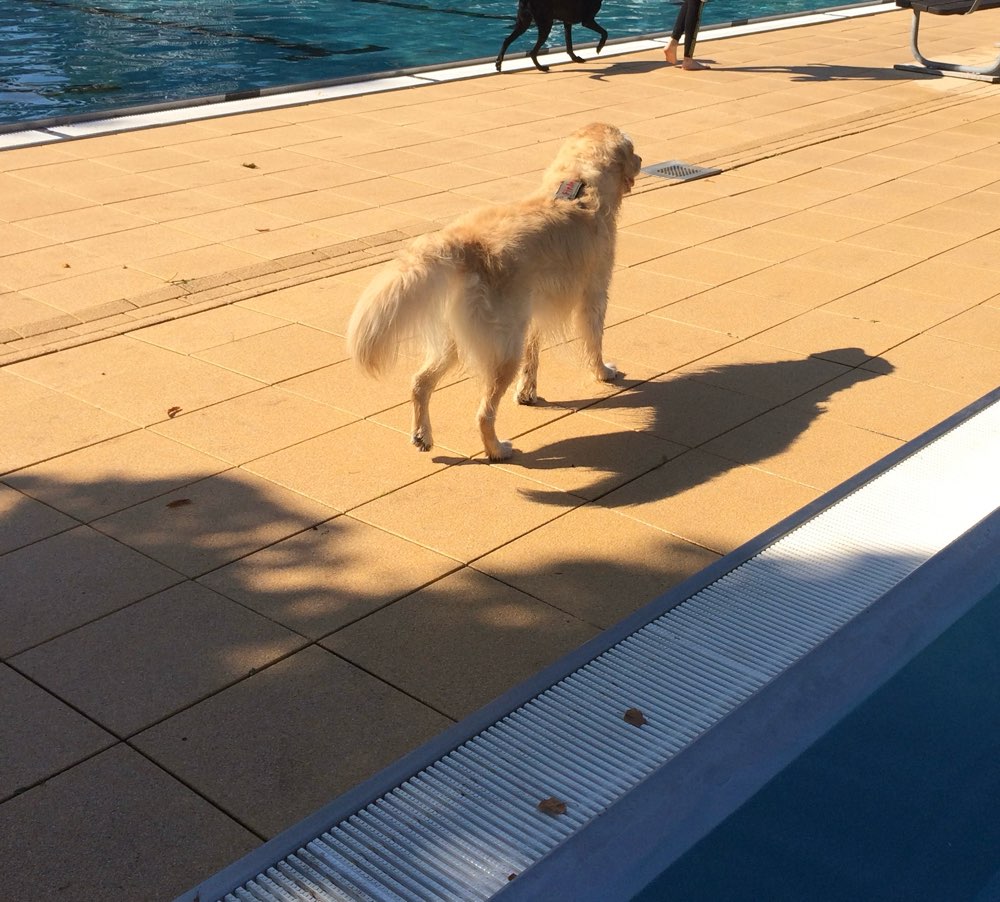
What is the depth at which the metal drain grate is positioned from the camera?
32.2 feet


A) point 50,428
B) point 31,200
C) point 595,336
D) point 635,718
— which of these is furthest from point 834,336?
point 31,200

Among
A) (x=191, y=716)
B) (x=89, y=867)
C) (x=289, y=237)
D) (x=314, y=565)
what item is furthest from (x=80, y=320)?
(x=89, y=867)

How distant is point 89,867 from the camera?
299 centimetres

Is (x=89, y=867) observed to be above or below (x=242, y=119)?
below

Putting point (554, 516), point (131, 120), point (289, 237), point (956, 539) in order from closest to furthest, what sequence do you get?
point (956, 539) → point (554, 516) → point (289, 237) → point (131, 120)

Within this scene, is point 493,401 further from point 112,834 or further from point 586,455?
point 112,834

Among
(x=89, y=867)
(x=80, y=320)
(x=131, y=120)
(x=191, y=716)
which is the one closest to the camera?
(x=89, y=867)

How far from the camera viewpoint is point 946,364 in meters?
6.19

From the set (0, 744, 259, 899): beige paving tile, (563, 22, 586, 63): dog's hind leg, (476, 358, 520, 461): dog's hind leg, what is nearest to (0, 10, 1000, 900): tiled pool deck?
(0, 744, 259, 899): beige paving tile

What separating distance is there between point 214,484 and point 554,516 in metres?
1.41

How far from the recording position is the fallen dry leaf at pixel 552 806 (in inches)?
116

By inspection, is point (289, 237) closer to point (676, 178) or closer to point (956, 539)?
point (676, 178)

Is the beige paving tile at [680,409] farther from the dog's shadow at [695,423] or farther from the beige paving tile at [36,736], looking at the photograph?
the beige paving tile at [36,736]

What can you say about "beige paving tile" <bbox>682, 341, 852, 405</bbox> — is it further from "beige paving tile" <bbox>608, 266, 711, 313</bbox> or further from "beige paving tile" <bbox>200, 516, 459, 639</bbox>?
"beige paving tile" <bbox>200, 516, 459, 639</bbox>
